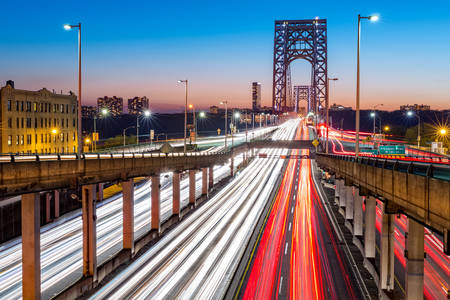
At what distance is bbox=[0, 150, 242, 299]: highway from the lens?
25.4m

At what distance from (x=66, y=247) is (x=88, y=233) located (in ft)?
26.6

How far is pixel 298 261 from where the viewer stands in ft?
92.9

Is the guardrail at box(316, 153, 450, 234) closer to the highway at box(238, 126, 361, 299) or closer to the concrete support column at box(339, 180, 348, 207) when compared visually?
the highway at box(238, 126, 361, 299)

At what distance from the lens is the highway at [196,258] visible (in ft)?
75.8

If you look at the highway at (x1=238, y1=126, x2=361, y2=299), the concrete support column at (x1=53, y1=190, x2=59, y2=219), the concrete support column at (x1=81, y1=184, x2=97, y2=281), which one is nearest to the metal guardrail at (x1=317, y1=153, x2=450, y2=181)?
the highway at (x1=238, y1=126, x2=361, y2=299)

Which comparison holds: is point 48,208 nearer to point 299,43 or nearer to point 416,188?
point 416,188

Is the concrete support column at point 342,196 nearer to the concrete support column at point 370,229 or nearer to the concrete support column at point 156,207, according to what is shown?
the concrete support column at point 370,229

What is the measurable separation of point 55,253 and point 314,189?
140ft

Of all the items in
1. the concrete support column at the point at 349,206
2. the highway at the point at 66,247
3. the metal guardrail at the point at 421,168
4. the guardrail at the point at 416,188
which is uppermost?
the metal guardrail at the point at 421,168

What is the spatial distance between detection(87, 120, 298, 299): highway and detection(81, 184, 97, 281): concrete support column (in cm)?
174

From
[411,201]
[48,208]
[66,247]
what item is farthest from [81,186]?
[411,201]

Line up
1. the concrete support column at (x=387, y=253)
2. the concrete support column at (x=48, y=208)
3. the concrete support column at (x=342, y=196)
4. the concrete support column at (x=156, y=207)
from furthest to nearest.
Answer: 1. the concrete support column at (x=342, y=196)
2. the concrete support column at (x=48, y=208)
3. the concrete support column at (x=156, y=207)
4. the concrete support column at (x=387, y=253)

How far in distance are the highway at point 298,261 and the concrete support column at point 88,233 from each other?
34.1ft

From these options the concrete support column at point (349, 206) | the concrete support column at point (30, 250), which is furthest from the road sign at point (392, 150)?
the concrete support column at point (30, 250)
